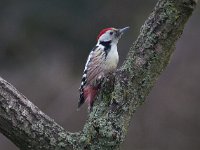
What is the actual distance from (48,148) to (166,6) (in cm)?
130

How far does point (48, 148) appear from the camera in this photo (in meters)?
4.00

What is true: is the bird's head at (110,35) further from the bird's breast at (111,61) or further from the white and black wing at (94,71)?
the bird's breast at (111,61)

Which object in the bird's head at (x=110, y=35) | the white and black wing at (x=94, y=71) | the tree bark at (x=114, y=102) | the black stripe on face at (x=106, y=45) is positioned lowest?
the tree bark at (x=114, y=102)

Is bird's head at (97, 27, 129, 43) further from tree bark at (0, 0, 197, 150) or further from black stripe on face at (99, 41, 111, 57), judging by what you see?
tree bark at (0, 0, 197, 150)

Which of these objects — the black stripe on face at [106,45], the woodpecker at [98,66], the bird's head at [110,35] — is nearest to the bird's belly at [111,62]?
the woodpecker at [98,66]

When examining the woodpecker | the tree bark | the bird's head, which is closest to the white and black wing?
the woodpecker

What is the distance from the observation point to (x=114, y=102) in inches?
161

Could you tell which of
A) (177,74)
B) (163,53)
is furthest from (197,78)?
(163,53)

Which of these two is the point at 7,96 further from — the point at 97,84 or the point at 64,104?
the point at 64,104

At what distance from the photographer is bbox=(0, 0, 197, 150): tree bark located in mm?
3943

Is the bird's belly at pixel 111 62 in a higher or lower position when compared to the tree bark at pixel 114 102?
higher

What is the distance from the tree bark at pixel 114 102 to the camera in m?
3.94

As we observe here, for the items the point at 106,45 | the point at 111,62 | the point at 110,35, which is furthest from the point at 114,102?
the point at 110,35

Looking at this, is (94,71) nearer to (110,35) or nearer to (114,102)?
(110,35)
